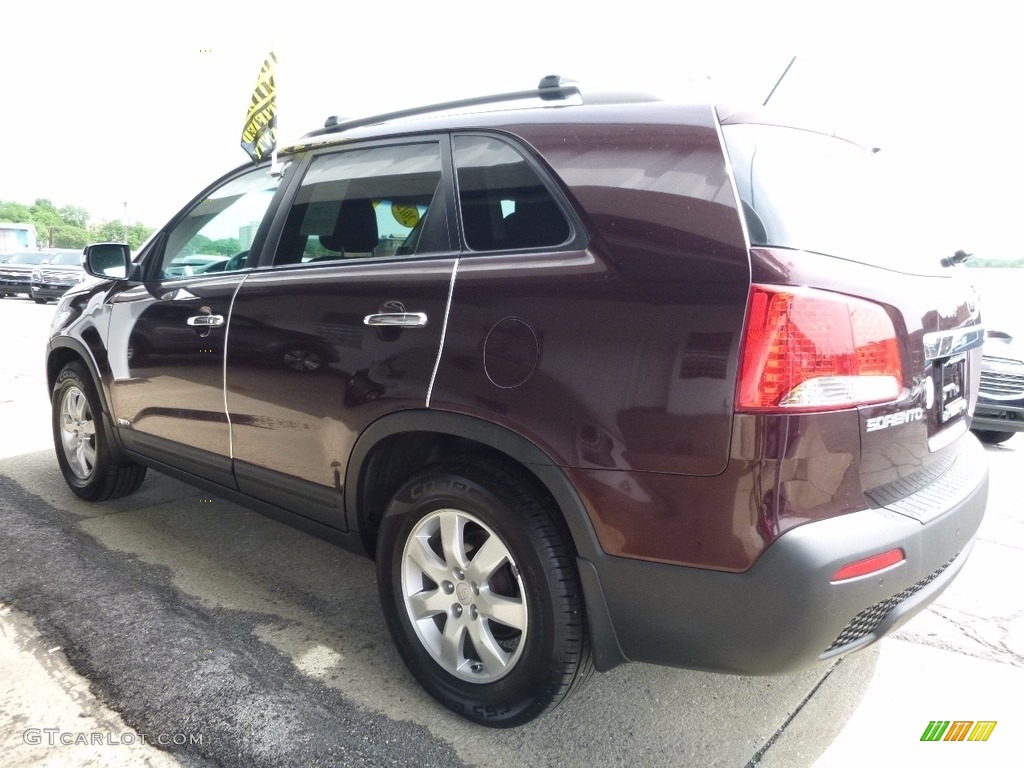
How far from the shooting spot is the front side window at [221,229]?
10.2 feet

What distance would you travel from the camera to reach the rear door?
230cm

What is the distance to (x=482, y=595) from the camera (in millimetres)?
2195

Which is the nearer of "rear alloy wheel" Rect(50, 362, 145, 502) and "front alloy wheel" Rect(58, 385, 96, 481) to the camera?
"rear alloy wheel" Rect(50, 362, 145, 502)

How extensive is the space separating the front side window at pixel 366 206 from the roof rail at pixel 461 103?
17 cm

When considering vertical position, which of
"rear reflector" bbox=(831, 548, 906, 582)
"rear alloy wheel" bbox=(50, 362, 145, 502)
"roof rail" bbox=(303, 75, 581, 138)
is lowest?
"rear alloy wheel" bbox=(50, 362, 145, 502)

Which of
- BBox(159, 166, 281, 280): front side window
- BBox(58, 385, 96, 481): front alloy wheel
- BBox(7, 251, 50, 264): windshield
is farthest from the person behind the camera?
BBox(7, 251, 50, 264): windshield

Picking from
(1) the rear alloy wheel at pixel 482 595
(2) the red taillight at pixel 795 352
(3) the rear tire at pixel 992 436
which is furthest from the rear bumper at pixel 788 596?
(3) the rear tire at pixel 992 436

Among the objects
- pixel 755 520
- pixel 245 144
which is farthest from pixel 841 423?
pixel 245 144

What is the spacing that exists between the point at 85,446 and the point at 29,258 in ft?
71.1

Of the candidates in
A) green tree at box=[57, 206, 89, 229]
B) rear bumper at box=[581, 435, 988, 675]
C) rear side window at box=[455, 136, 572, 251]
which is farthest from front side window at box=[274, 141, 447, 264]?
green tree at box=[57, 206, 89, 229]

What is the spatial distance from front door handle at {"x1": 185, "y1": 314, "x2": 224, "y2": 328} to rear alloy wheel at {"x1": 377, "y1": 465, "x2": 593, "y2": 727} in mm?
1148

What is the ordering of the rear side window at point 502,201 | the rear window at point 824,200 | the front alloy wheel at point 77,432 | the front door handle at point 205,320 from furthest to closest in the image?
the front alloy wheel at point 77,432, the front door handle at point 205,320, the rear side window at point 502,201, the rear window at point 824,200

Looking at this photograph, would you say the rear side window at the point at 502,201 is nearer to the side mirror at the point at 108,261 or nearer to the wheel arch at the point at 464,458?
the wheel arch at the point at 464,458

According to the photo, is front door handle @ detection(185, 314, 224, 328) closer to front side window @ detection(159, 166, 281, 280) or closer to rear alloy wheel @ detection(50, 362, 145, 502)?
front side window @ detection(159, 166, 281, 280)
